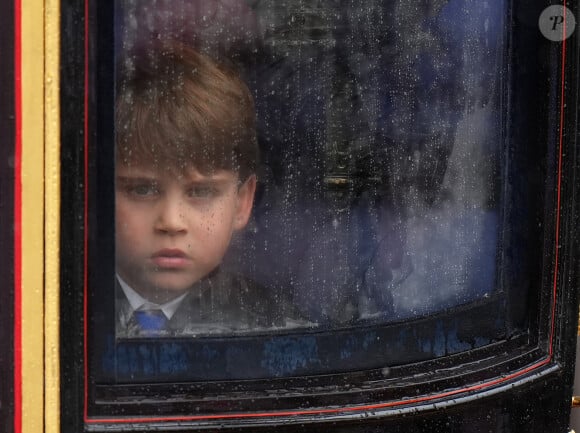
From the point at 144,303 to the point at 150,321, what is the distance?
38 millimetres

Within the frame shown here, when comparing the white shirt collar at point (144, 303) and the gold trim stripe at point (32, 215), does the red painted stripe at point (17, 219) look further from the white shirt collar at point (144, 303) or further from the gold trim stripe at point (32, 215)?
the white shirt collar at point (144, 303)

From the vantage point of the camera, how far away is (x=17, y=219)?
1.64m

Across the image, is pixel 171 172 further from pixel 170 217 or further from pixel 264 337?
pixel 264 337

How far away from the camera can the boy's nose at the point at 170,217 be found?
1.74 metres

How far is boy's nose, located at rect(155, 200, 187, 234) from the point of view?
1.74 metres

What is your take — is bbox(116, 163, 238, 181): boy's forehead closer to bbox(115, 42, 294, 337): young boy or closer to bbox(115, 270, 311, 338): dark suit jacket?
bbox(115, 42, 294, 337): young boy

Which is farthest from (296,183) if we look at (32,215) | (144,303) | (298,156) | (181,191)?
(32,215)

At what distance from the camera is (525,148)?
1981 mm

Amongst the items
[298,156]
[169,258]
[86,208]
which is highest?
[298,156]

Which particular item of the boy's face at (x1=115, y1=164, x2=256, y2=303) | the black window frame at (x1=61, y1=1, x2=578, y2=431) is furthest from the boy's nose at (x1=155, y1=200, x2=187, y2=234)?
the black window frame at (x1=61, y1=1, x2=578, y2=431)

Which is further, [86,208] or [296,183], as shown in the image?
[296,183]

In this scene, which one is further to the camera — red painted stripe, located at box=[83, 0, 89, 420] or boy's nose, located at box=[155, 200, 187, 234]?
boy's nose, located at box=[155, 200, 187, 234]

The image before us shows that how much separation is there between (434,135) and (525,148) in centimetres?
24

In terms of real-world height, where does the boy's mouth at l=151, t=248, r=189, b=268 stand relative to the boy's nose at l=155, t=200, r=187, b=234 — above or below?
below
